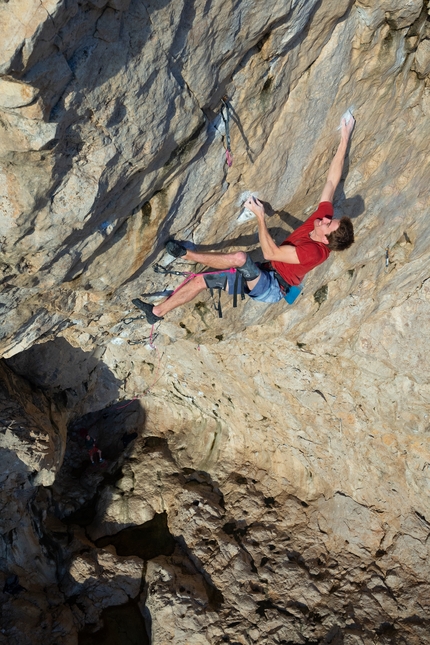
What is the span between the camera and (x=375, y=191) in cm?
538

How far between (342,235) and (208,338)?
283 cm

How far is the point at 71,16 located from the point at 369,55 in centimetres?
269

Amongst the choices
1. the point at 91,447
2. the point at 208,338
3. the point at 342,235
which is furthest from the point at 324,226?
the point at 91,447

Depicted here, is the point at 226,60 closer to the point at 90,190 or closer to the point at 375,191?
the point at 90,190

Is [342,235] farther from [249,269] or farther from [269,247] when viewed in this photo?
[249,269]

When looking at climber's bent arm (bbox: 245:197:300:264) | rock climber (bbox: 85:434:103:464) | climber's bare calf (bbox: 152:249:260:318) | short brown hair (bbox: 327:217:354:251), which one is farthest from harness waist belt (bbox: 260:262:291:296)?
rock climber (bbox: 85:434:103:464)

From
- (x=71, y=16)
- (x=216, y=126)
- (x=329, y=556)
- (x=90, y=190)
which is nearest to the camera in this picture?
(x=71, y=16)

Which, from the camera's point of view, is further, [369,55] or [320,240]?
[320,240]

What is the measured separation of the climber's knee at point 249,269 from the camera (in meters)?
4.86

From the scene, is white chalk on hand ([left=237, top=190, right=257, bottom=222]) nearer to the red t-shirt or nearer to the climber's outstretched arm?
the red t-shirt

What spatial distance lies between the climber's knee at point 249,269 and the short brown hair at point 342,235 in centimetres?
78

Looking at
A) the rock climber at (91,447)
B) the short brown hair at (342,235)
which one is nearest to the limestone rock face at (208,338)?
the rock climber at (91,447)

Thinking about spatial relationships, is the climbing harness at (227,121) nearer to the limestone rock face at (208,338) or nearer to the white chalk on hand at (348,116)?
the limestone rock face at (208,338)

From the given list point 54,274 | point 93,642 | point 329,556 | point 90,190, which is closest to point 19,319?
point 54,274
